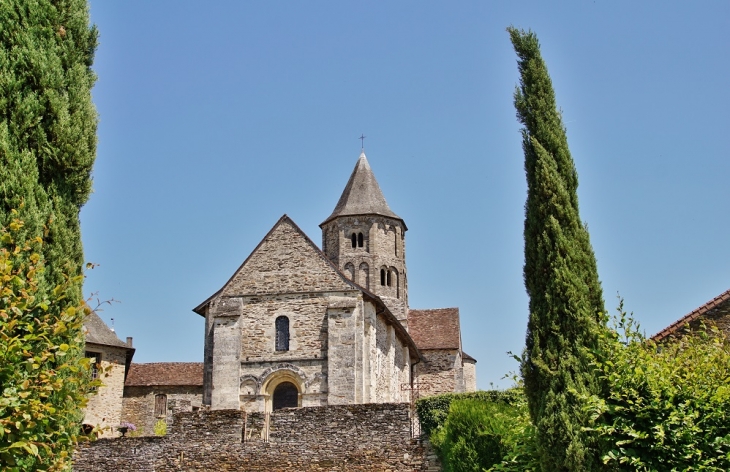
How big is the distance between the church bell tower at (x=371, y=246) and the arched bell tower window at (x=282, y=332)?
14943 mm

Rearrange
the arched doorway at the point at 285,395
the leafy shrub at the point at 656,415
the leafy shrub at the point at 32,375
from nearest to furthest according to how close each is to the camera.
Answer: the leafy shrub at the point at 32,375
the leafy shrub at the point at 656,415
the arched doorway at the point at 285,395

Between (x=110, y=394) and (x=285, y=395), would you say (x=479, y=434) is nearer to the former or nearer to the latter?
(x=285, y=395)

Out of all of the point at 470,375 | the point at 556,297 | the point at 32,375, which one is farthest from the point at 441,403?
the point at 470,375

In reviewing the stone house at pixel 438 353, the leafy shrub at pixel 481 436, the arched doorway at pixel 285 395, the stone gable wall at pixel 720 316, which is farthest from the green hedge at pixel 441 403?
the stone house at pixel 438 353

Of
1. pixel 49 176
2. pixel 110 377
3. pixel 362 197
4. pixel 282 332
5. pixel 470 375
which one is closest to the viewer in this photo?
pixel 49 176

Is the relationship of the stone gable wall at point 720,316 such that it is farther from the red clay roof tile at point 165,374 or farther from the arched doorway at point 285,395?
the red clay roof tile at point 165,374

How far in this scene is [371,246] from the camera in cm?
4297

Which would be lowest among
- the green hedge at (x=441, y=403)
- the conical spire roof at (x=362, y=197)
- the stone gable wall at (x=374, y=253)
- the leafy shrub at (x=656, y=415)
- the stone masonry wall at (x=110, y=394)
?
the leafy shrub at (x=656, y=415)

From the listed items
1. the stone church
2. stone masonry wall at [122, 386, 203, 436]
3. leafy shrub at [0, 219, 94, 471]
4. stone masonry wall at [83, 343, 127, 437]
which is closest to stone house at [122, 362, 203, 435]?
stone masonry wall at [122, 386, 203, 436]

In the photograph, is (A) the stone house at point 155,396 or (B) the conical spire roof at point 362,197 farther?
(B) the conical spire roof at point 362,197

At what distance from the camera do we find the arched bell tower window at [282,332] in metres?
27.3

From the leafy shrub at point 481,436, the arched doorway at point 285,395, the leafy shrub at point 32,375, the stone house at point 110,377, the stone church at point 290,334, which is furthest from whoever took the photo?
the stone house at point 110,377

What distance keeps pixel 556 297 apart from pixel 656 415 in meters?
2.17

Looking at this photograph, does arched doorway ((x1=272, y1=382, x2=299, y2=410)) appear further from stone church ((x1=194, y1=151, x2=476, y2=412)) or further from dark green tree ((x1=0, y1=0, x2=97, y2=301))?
dark green tree ((x1=0, y1=0, x2=97, y2=301))
